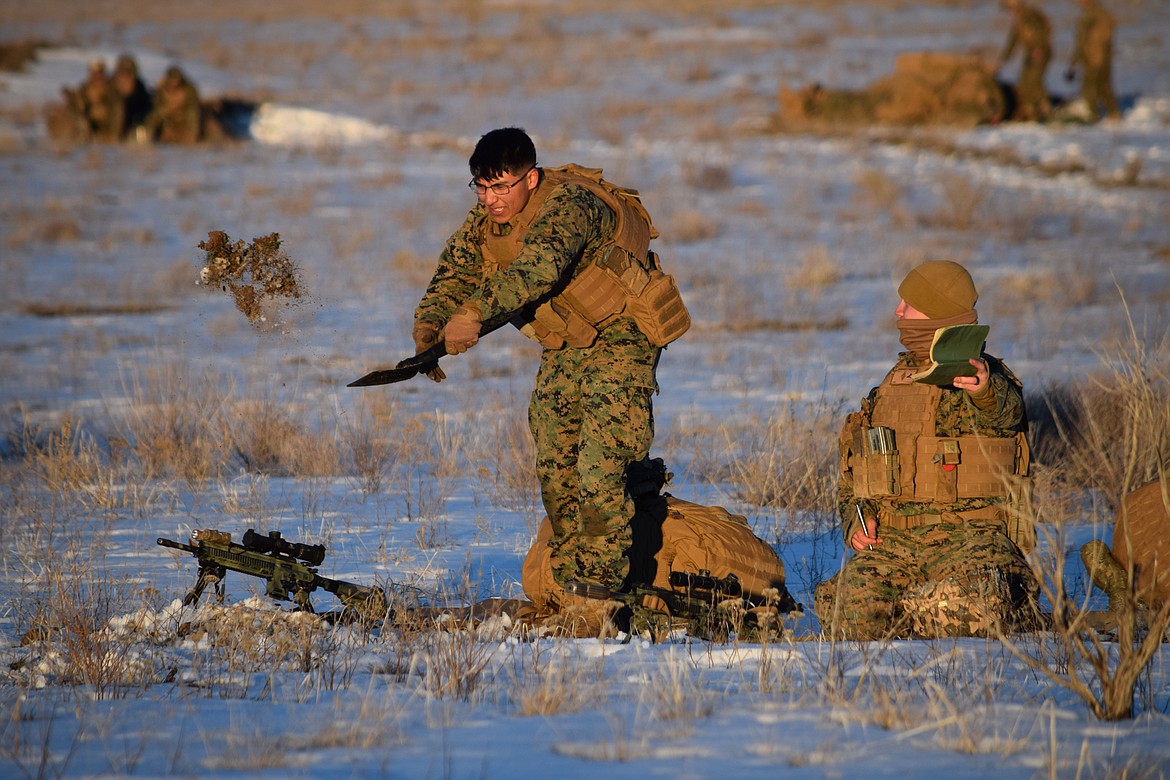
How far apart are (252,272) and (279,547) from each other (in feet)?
3.65

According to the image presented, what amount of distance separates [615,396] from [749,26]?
130 feet

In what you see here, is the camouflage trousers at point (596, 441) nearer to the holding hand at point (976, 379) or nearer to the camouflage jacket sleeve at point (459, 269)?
the camouflage jacket sleeve at point (459, 269)

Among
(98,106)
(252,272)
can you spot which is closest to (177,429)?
(252,272)

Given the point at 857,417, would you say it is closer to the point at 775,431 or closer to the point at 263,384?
the point at 775,431

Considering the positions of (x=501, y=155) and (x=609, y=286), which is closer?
(x=501, y=155)

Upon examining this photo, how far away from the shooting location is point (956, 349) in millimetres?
4191

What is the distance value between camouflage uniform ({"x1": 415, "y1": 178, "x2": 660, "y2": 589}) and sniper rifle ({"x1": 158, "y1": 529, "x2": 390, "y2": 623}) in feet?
2.51

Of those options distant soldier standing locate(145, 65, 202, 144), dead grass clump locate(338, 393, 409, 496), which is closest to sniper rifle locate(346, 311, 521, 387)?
dead grass clump locate(338, 393, 409, 496)

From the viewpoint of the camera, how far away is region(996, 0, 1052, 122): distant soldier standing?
21.7m

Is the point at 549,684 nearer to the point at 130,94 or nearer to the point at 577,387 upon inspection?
the point at 577,387

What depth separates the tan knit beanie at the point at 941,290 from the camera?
14.6 feet

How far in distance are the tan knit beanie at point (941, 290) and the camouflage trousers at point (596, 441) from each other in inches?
40.4

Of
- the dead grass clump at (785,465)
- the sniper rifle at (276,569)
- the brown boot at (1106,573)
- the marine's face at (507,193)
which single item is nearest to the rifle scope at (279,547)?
the sniper rifle at (276,569)

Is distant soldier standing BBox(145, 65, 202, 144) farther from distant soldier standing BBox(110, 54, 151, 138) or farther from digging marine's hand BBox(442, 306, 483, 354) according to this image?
digging marine's hand BBox(442, 306, 483, 354)
